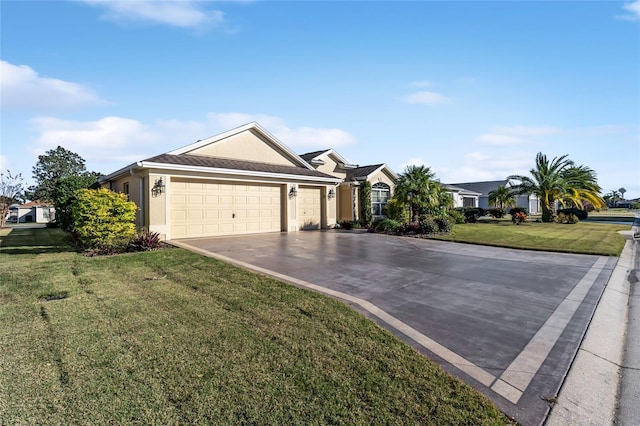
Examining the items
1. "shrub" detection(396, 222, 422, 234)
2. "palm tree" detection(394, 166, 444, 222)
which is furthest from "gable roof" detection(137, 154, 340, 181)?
"shrub" detection(396, 222, 422, 234)

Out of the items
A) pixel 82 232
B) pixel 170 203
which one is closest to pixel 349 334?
pixel 82 232

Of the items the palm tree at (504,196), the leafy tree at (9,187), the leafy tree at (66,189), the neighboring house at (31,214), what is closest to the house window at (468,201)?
the palm tree at (504,196)

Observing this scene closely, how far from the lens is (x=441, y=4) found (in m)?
10.5

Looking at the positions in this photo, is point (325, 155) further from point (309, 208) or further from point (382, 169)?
point (309, 208)

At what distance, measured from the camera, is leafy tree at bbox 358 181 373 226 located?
21.7 m

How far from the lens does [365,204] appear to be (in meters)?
21.9

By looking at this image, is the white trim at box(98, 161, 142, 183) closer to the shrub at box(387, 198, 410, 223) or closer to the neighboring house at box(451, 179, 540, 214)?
the shrub at box(387, 198, 410, 223)

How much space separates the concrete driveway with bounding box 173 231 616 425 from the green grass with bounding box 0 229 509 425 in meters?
0.47

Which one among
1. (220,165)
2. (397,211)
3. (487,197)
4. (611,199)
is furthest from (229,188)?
(611,199)

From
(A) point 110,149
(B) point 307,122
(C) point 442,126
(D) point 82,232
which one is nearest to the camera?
(D) point 82,232

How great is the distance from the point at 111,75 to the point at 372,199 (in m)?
16.6

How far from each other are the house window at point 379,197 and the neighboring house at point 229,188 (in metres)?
4.04

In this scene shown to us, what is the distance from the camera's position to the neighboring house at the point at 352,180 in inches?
894

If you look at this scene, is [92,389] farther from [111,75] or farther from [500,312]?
[111,75]
